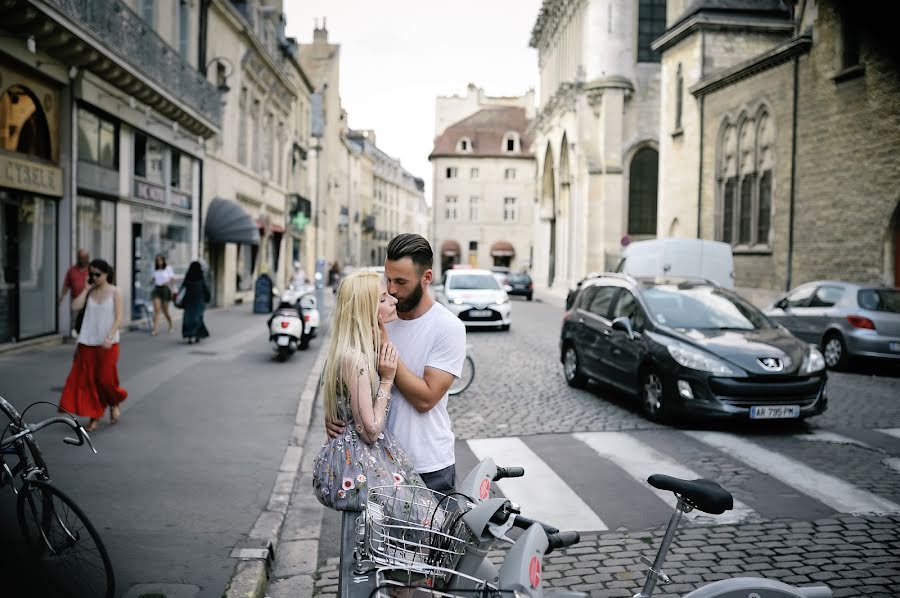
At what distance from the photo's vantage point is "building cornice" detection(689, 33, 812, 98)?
22891 mm

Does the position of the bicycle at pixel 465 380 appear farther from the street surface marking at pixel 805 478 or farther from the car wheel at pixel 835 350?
the car wheel at pixel 835 350

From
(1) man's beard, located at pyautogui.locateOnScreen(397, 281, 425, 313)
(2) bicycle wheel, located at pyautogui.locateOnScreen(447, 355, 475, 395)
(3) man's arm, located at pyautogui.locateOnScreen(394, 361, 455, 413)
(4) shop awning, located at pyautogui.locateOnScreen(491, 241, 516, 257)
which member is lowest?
(2) bicycle wheel, located at pyautogui.locateOnScreen(447, 355, 475, 395)

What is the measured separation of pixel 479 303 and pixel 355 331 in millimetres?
18131

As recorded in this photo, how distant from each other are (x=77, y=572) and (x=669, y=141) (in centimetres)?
3203

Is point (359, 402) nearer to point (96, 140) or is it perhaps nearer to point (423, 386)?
point (423, 386)

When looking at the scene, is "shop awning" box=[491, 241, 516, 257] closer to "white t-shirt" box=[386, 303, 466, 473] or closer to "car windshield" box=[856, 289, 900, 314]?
"car windshield" box=[856, 289, 900, 314]

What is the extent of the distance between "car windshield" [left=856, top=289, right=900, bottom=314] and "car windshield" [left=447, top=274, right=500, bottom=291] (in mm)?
10073

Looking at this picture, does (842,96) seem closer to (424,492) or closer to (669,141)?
(669,141)

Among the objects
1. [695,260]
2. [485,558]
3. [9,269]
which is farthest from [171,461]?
[695,260]

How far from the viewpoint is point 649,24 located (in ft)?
159

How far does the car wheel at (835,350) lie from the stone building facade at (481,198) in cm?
6603

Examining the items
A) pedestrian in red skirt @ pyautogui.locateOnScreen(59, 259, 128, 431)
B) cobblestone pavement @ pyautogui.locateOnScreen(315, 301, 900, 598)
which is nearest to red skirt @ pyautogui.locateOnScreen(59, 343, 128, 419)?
pedestrian in red skirt @ pyautogui.locateOnScreen(59, 259, 128, 431)

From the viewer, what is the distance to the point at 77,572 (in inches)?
150

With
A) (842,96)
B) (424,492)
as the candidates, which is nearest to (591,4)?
(842,96)
